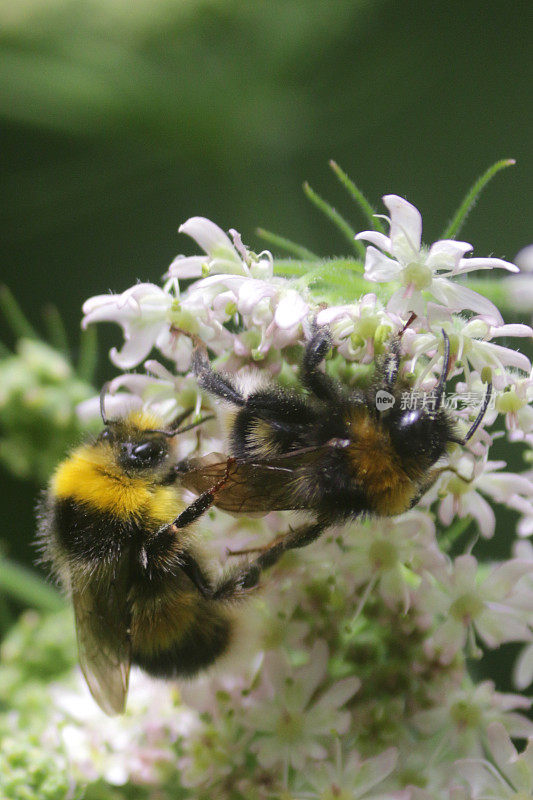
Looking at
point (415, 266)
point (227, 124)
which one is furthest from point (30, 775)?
point (227, 124)

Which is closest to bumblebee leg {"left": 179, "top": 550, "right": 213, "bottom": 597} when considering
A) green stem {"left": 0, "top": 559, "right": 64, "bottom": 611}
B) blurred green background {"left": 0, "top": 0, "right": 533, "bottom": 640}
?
green stem {"left": 0, "top": 559, "right": 64, "bottom": 611}

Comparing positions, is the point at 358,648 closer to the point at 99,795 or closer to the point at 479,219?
the point at 99,795

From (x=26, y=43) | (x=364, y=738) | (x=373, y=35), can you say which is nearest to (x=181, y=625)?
(x=364, y=738)

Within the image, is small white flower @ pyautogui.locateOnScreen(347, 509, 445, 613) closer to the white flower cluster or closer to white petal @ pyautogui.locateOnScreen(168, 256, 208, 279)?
the white flower cluster

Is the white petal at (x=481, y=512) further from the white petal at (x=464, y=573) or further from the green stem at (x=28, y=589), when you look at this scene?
the green stem at (x=28, y=589)

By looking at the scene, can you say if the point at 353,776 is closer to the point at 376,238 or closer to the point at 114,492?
the point at 114,492

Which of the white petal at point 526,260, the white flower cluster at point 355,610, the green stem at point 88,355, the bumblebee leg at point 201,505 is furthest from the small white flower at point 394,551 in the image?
the green stem at point 88,355
